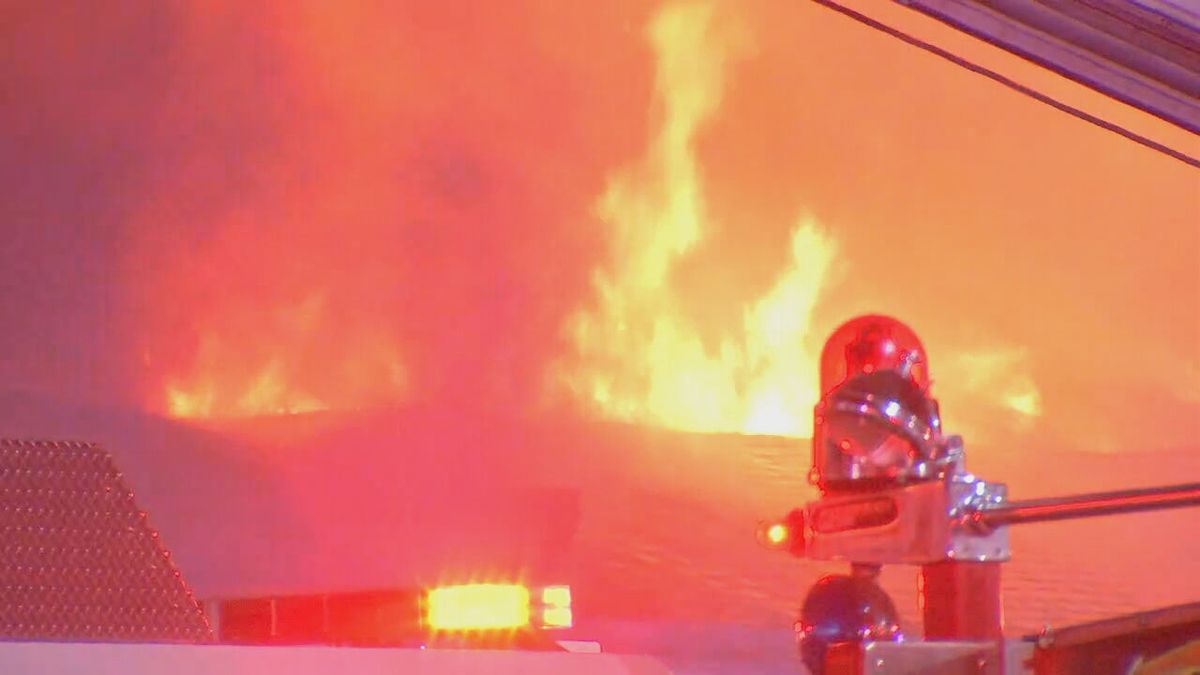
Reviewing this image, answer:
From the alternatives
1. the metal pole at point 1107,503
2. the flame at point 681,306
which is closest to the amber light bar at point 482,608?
the metal pole at point 1107,503

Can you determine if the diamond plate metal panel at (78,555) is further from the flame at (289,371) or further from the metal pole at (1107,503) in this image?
the flame at (289,371)

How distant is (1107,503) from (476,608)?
2.46ft

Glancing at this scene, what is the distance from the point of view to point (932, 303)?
4844mm

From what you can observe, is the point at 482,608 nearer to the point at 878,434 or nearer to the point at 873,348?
Answer: the point at 878,434

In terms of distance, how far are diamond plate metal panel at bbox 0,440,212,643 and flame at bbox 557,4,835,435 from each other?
135 inches

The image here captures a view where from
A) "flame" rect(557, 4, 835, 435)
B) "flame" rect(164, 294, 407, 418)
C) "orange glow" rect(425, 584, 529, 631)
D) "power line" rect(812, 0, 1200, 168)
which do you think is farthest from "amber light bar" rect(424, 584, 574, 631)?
"flame" rect(557, 4, 835, 435)

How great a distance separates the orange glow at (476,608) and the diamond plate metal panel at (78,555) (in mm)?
379

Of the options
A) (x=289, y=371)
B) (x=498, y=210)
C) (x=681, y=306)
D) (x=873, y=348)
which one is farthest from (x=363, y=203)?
(x=873, y=348)

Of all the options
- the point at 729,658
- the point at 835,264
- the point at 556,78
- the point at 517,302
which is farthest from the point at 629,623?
the point at 556,78

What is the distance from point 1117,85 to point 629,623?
7.17 feet

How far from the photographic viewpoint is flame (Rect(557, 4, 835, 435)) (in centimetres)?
474

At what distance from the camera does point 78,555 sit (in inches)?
48.8

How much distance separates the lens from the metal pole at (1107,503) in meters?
1.06

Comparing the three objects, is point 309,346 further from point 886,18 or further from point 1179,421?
point 1179,421
